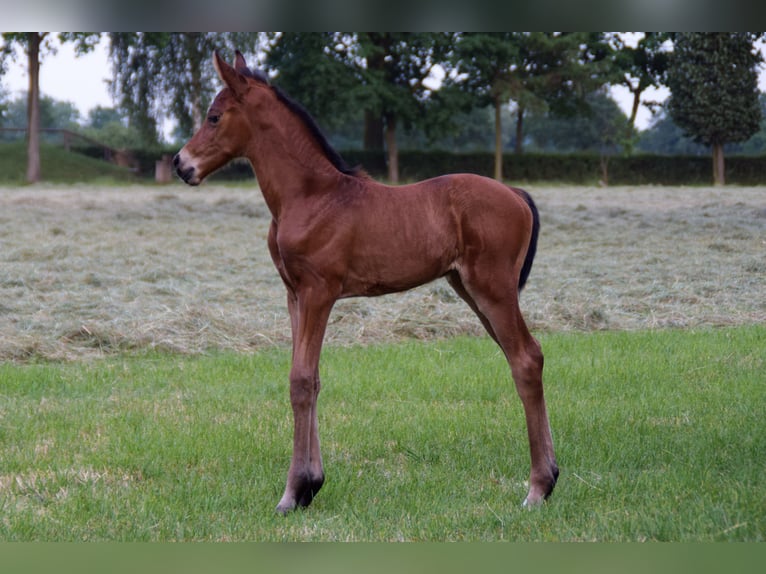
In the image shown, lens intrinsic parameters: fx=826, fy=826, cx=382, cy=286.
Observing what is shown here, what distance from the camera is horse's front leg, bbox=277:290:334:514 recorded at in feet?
12.8

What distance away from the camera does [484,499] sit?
164 inches

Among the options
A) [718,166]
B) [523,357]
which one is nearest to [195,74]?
[718,166]

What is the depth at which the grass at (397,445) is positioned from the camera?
3.74m

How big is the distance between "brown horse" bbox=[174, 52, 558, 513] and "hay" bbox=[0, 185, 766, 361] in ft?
14.4

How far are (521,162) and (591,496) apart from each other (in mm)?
29619

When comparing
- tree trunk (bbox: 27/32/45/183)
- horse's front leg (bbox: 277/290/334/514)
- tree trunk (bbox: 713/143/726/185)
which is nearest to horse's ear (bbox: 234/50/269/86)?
horse's front leg (bbox: 277/290/334/514)

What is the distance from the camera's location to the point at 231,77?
3.96 meters

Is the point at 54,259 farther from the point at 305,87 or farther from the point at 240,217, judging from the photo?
the point at 305,87

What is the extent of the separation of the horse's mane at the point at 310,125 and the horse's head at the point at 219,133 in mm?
115

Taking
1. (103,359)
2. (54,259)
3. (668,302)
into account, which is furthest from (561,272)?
(54,259)

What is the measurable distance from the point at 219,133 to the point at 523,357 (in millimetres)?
1842

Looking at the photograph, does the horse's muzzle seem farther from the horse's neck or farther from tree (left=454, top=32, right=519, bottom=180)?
tree (left=454, top=32, right=519, bottom=180)

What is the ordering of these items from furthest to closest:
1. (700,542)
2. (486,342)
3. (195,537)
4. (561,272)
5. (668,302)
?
(561,272) → (668,302) → (486,342) → (195,537) → (700,542)

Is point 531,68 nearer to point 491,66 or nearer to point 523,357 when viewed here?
point 491,66
